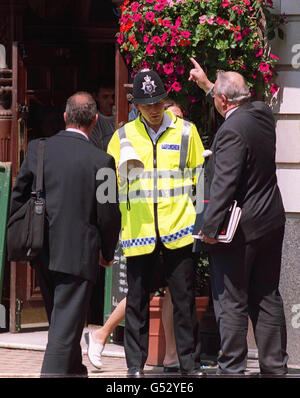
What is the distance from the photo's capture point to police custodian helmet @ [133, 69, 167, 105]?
7.52 meters

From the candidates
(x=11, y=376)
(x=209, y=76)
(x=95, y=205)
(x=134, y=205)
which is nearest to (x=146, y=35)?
(x=209, y=76)

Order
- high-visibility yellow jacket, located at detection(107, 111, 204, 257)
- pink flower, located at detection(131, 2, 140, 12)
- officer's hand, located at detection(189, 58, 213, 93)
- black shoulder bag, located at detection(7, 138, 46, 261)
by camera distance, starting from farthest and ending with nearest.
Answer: pink flower, located at detection(131, 2, 140, 12) < officer's hand, located at detection(189, 58, 213, 93) < high-visibility yellow jacket, located at detection(107, 111, 204, 257) < black shoulder bag, located at detection(7, 138, 46, 261)

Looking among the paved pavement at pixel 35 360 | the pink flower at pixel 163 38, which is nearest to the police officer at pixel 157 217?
the paved pavement at pixel 35 360

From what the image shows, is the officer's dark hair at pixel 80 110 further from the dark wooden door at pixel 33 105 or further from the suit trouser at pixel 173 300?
the dark wooden door at pixel 33 105

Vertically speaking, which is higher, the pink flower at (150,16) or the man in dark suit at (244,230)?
the pink flower at (150,16)

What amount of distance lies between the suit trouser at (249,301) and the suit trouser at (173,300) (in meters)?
0.39

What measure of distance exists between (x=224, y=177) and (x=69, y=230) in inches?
40.3

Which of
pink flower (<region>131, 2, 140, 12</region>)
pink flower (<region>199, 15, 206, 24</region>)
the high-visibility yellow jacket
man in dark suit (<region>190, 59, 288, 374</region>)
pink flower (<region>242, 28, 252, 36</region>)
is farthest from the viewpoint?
pink flower (<region>131, 2, 140, 12</region>)

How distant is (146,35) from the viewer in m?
8.34

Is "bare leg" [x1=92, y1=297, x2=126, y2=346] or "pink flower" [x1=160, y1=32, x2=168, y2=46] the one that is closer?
"bare leg" [x1=92, y1=297, x2=126, y2=346]

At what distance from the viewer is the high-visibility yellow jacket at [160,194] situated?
7.50 meters

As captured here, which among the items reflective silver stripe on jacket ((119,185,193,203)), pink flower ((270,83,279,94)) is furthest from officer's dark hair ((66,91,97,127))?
pink flower ((270,83,279,94))

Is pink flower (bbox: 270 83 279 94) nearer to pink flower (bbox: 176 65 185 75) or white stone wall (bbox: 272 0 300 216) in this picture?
white stone wall (bbox: 272 0 300 216)

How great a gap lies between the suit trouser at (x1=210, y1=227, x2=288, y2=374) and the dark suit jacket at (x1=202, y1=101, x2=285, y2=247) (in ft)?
0.41
